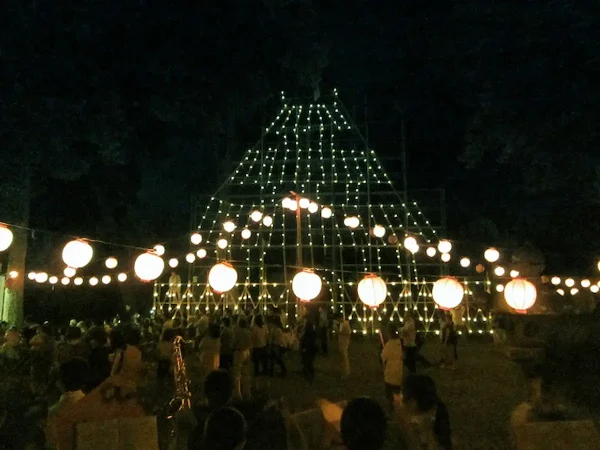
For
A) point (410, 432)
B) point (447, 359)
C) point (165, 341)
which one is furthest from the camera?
point (447, 359)

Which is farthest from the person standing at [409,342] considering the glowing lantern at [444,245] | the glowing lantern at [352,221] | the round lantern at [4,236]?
the glowing lantern at [352,221]

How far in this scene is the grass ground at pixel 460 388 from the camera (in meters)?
7.18

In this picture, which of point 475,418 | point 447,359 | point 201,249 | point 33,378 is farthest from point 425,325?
point 33,378

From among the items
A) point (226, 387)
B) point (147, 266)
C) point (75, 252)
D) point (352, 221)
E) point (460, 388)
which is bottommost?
point (460, 388)

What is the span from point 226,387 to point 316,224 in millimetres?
14942

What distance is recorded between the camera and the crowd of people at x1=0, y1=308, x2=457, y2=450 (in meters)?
2.66

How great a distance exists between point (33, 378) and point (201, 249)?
9863 millimetres

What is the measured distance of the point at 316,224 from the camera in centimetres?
1830

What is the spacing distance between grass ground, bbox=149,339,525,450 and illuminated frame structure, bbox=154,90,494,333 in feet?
9.58

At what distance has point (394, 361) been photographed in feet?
23.6

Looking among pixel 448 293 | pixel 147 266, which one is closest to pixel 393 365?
pixel 448 293

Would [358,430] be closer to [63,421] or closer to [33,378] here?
[63,421]

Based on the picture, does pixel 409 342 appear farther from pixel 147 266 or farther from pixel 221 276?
pixel 147 266

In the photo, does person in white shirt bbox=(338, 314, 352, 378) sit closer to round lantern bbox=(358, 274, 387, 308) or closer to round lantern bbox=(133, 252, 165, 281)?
round lantern bbox=(358, 274, 387, 308)
